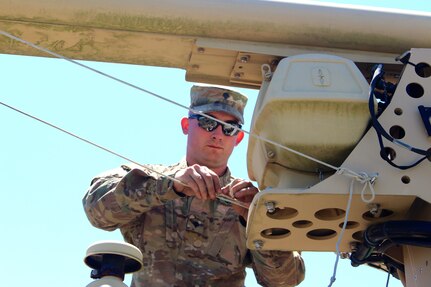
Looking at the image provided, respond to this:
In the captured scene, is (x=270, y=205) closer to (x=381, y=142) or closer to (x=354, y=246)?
(x=381, y=142)

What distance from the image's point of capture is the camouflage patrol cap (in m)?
6.11

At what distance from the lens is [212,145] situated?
602cm

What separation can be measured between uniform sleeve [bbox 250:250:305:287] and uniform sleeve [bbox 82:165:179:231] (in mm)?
723

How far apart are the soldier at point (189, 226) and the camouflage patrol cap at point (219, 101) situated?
0.04 ft

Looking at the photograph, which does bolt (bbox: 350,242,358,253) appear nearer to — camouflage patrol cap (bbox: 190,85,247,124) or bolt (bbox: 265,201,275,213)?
bolt (bbox: 265,201,275,213)

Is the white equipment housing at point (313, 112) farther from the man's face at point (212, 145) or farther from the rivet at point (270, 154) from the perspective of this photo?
the man's face at point (212, 145)

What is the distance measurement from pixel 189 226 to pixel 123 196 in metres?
0.57

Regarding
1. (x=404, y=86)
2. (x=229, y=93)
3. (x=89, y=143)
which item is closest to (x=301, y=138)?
(x=404, y=86)

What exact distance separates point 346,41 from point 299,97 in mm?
566

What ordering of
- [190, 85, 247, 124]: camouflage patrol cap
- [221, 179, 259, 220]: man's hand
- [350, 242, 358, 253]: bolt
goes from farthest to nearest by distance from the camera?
[190, 85, 247, 124]: camouflage patrol cap, [221, 179, 259, 220]: man's hand, [350, 242, 358, 253]: bolt

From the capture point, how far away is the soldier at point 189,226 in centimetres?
542

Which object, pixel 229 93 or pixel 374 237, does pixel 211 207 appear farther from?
pixel 374 237

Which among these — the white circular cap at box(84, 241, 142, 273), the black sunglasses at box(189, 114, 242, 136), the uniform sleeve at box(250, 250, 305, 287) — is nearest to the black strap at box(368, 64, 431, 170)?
the white circular cap at box(84, 241, 142, 273)

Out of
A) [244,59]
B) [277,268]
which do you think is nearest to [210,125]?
[277,268]
